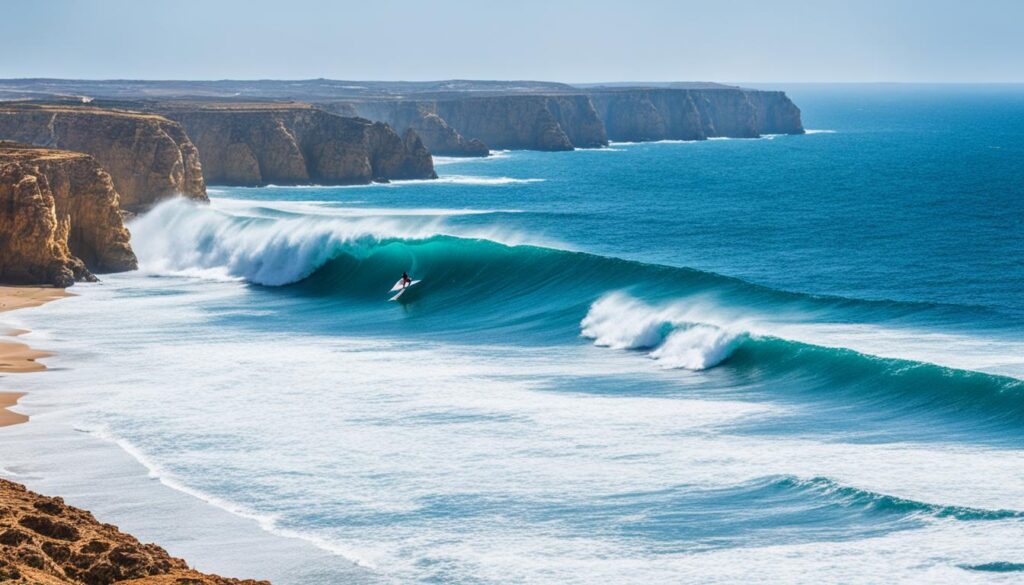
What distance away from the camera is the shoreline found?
68.0 feet

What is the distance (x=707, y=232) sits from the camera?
4591 cm

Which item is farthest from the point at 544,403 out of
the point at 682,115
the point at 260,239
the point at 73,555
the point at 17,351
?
the point at 682,115

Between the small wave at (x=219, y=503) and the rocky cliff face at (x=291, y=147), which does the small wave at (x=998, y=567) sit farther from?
the rocky cliff face at (x=291, y=147)

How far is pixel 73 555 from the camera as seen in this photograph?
10992 millimetres

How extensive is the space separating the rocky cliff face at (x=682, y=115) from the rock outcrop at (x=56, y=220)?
94.9 m

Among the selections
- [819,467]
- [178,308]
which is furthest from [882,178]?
[819,467]

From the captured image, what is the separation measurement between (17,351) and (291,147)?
1835 inches

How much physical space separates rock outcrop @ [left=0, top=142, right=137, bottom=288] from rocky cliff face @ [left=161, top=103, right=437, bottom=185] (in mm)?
28929

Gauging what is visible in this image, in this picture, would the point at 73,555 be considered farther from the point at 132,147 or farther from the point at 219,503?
the point at 132,147

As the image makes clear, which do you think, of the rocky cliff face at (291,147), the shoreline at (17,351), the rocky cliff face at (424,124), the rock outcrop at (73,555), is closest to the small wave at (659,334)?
the shoreline at (17,351)

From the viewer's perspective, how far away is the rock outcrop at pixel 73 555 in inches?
Result: 411

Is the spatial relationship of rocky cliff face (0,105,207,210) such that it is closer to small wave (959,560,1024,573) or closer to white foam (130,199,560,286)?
white foam (130,199,560,286)

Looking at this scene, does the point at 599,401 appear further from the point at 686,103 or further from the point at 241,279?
the point at 686,103

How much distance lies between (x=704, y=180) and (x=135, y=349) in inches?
2004
